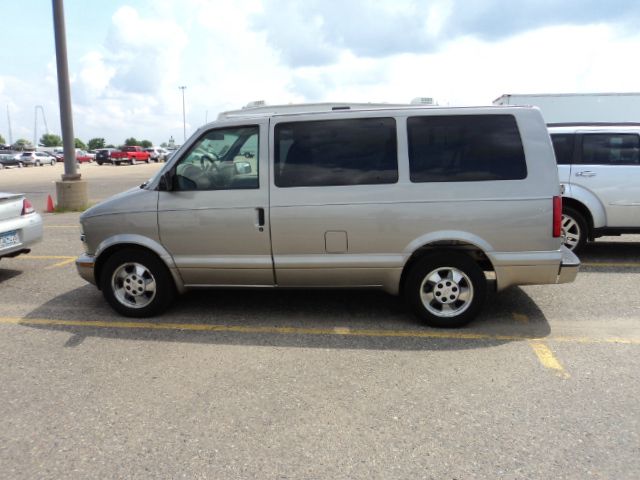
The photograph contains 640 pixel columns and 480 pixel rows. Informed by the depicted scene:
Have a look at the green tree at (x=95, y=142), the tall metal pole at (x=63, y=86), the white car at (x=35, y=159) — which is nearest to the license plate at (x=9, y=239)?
the tall metal pole at (x=63, y=86)

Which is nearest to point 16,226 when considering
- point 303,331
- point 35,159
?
point 303,331

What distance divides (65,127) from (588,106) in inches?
493

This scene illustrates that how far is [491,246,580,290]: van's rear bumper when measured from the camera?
14.9ft

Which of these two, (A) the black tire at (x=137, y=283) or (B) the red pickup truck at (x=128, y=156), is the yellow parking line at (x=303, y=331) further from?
(B) the red pickup truck at (x=128, y=156)

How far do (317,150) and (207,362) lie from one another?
204 centimetres

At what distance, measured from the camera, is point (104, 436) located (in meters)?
3.06

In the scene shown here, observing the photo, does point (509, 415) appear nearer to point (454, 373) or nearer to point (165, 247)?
point (454, 373)

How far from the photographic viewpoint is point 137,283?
5062 mm

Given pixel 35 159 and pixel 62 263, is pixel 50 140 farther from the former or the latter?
pixel 62 263

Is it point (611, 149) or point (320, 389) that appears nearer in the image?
point (320, 389)

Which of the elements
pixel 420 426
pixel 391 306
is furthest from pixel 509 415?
pixel 391 306

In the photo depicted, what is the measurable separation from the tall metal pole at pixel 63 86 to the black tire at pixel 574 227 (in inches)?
452

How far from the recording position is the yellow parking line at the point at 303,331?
14.8 feet

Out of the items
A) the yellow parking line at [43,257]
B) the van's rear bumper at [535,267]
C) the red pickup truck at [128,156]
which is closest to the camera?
the van's rear bumper at [535,267]
